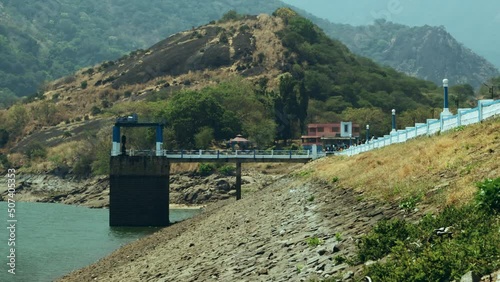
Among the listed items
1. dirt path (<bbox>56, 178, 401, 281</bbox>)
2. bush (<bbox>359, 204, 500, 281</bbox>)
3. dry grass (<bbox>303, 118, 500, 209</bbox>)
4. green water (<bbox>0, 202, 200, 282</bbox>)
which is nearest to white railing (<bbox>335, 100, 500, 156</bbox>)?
dry grass (<bbox>303, 118, 500, 209</bbox>)

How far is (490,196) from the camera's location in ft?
59.0

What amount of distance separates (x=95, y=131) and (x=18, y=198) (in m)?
31.6

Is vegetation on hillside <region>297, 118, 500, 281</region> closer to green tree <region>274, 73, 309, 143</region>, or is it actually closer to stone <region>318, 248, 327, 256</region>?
stone <region>318, 248, 327, 256</region>

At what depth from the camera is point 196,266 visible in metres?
27.5

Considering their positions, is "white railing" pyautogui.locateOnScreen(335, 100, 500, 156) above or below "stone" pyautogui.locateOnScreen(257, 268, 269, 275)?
above

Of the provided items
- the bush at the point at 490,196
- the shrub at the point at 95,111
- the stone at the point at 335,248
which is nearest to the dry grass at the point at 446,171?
the bush at the point at 490,196

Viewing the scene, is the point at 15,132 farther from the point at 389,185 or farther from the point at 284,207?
the point at 389,185

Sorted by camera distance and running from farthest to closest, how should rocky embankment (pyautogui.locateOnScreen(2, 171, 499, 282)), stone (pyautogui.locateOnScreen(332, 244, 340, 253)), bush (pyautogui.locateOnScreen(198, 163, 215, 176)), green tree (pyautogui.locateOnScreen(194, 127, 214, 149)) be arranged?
green tree (pyautogui.locateOnScreen(194, 127, 214, 149)) < bush (pyautogui.locateOnScreen(198, 163, 215, 176)) < stone (pyautogui.locateOnScreen(332, 244, 340, 253)) < rocky embankment (pyautogui.locateOnScreen(2, 171, 499, 282))

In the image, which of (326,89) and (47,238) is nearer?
(47,238)

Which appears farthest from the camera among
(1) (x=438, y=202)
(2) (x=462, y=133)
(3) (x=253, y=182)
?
(3) (x=253, y=182)

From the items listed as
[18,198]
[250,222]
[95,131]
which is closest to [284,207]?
[250,222]

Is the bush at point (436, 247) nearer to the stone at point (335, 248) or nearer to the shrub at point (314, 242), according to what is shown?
the stone at point (335, 248)

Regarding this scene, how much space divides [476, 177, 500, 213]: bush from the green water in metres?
31.0

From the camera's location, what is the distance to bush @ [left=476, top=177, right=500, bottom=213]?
17.9m
